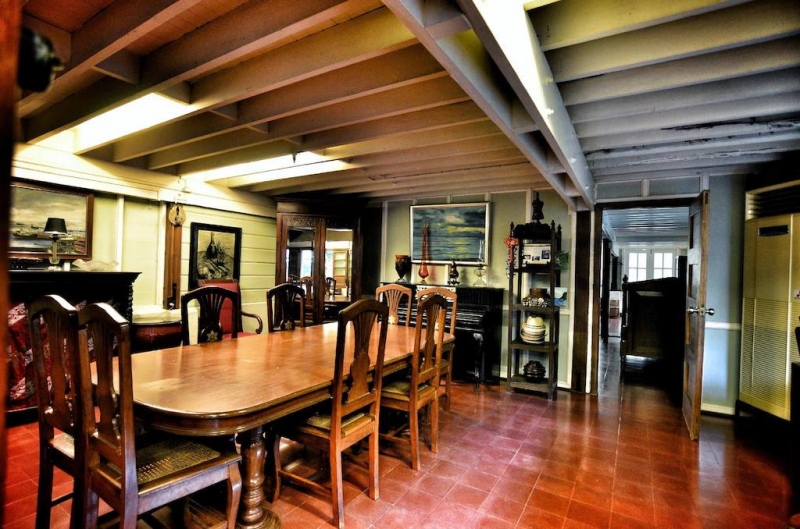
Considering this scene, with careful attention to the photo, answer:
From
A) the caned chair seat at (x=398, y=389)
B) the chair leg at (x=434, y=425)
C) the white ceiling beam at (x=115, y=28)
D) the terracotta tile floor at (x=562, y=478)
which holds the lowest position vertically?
the terracotta tile floor at (x=562, y=478)

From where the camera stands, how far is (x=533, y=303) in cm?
447

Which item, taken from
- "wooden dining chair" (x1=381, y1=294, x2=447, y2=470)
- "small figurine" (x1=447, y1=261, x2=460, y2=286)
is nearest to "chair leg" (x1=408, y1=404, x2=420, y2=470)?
"wooden dining chair" (x1=381, y1=294, x2=447, y2=470)

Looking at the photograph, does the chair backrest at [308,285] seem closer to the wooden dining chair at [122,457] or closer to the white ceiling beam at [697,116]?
the wooden dining chair at [122,457]

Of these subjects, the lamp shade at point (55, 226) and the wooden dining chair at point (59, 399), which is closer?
the wooden dining chair at point (59, 399)

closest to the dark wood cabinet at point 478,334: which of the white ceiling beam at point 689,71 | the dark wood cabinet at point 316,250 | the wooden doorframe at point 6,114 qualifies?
the dark wood cabinet at point 316,250

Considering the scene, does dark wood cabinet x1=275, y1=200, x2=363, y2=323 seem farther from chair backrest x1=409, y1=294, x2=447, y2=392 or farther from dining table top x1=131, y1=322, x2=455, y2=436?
chair backrest x1=409, y1=294, x2=447, y2=392

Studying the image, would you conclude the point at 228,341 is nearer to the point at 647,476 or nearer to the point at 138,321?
the point at 138,321

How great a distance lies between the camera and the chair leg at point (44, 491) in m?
1.72

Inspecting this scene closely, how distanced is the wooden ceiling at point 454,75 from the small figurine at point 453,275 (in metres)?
A: 1.75

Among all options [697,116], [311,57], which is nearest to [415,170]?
[311,57]

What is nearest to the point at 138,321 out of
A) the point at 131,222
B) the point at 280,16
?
the point at 131,222

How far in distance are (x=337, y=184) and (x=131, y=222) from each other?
90.0 inches

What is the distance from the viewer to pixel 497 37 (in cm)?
138

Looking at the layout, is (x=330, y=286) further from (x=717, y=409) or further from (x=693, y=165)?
(x=717, y=409)
